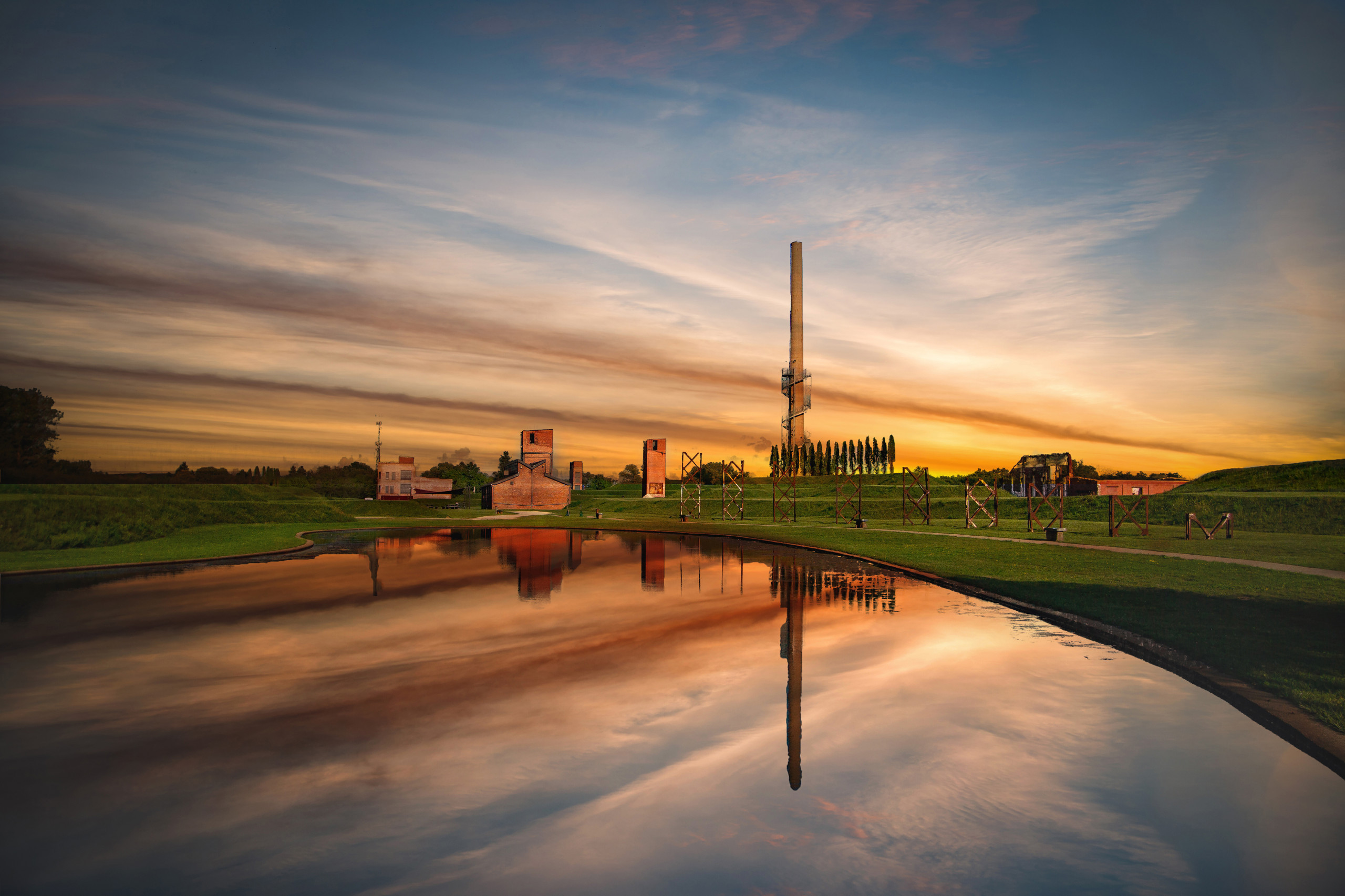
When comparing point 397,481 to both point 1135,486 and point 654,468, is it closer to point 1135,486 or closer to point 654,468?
point 654,468

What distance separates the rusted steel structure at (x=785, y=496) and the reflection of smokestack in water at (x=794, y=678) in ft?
104

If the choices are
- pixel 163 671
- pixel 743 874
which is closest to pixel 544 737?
pixel 743 874

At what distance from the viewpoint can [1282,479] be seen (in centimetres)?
5747

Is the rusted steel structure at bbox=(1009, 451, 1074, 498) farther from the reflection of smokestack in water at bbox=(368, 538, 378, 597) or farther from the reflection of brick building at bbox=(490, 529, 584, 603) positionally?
the reflection of smokestack in water at bbox=(368, 538, 378, 597)

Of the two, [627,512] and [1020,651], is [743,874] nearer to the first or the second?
[1020,651]

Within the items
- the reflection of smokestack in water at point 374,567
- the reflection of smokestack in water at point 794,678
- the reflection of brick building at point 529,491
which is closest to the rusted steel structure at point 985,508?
the reflection of smokestack in water at point 794,678

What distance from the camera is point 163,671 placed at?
9.80 meters

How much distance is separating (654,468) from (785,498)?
25.7m

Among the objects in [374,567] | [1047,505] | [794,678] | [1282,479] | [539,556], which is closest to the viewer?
[794,678]

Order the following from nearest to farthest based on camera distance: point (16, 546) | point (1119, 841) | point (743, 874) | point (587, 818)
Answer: point (743, 874) → point (1119, 841) → point (587, 818) → point (16, 546)

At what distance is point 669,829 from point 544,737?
231cm

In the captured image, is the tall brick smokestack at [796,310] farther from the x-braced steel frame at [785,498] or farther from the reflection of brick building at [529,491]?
the reflection of brick building at [529,491]

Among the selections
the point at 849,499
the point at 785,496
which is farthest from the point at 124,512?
the point at 849,499

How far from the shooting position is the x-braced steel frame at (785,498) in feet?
168
